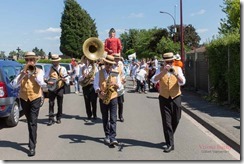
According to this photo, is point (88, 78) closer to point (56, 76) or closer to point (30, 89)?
point (56, 76)

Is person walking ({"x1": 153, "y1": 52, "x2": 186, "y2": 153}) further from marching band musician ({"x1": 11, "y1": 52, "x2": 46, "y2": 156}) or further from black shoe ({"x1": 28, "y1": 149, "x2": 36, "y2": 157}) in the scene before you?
black shoe ({"x1": 28, "y1": 149, "x2": 36, "y2": 157})

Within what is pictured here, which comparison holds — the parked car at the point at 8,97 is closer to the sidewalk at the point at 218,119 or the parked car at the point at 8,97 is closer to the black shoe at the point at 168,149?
the black shoe at the point at 168,149

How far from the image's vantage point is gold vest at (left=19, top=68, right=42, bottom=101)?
6721 millimetres

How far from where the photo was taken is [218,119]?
941 centimetres

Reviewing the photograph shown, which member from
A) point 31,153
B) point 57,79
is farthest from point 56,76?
point 31,153

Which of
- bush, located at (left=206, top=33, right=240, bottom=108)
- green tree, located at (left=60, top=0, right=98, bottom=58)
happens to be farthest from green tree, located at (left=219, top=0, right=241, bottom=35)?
green tree, located at (left=60, top=0, right=98, bottom=58)

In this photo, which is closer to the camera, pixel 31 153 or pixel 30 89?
pixel 31 153

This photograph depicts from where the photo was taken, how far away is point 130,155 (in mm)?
6371

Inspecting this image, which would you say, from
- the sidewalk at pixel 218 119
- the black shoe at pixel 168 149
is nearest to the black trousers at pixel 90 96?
the sidewalk at pixel 218 119

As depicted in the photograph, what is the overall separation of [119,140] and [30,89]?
2.12 m

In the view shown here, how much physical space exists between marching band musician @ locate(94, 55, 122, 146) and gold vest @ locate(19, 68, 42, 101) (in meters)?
1.15

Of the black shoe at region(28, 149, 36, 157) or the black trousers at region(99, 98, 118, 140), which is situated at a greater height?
the black trousers at region(99, 98, 118, 140)

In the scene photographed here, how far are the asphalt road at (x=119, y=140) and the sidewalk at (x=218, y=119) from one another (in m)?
0.16

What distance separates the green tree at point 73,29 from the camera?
75875mm
